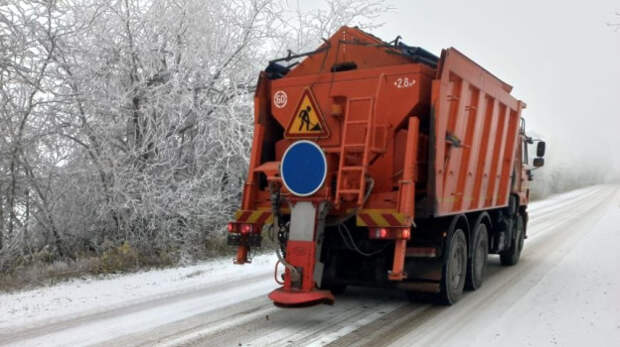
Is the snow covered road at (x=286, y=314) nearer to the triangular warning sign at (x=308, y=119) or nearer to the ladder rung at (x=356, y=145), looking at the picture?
the ladder rung at (x=356, y=145)

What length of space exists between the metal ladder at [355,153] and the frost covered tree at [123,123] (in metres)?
3.74

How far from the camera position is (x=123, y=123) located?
857cm

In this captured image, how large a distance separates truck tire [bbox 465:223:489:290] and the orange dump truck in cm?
3

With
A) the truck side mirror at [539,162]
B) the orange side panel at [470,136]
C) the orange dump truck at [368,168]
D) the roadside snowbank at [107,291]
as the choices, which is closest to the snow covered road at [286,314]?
the roadside snowbank at [107,291]

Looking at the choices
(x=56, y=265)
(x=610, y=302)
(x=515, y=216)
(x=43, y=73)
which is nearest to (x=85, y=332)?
(x=56, y=265)

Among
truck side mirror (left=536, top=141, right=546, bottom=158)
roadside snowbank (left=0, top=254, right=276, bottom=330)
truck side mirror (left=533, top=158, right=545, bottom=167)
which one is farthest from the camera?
truck side mirror (left=533, top=158, right=545, bottom=167)

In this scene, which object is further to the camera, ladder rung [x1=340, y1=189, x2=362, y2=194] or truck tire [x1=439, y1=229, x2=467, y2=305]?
truck tire [x1=439, y1=229, x2=467, y2=305]

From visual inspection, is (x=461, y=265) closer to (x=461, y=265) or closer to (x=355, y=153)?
(x=461, y=265)

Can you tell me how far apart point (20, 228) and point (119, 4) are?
3840 millimetres

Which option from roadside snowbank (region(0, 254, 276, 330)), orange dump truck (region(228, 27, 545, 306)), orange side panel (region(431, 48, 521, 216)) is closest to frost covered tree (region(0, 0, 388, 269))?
roadside snowbank (region(0, 254, 276, 330))

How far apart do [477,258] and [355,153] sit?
2.79 m

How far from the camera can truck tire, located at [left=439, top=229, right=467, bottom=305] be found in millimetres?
6078

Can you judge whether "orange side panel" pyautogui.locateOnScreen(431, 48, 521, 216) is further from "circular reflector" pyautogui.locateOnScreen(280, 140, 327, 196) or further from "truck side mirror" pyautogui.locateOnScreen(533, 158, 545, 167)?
"truck side mirror" pyautogui.locateOnScreen(533, 158, 545, 167)

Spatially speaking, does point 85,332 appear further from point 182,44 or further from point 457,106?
point 182,44
